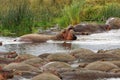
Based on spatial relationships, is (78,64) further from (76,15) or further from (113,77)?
(76,15)

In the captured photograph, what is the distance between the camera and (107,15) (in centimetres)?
3269

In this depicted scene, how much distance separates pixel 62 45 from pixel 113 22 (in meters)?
9.43

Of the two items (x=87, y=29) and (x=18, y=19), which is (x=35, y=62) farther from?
(x=87, y=29)

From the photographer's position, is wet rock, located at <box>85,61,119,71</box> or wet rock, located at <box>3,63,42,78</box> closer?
wet rock, located at <box>3,63,42,78</box>

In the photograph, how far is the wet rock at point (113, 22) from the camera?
2788cm

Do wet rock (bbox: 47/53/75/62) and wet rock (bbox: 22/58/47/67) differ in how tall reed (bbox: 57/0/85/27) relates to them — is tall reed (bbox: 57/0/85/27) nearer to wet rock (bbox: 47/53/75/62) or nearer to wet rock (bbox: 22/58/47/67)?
Answer: wet rock (bbox: 47/53/75/62)

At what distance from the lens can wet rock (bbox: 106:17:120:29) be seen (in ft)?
91.5

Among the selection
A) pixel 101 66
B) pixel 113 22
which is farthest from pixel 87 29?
pixel 101 66

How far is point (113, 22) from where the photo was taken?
28062 millimetres

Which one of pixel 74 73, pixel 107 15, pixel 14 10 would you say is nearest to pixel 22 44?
pixel 14 10

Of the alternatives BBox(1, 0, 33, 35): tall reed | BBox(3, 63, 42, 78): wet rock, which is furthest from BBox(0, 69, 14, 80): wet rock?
BBox(1, 0, 33, 35): tall reed

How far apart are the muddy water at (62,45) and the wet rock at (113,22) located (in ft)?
17.4

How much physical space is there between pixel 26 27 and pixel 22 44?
19.9 feet

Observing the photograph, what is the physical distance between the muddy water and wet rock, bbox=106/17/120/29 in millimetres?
5316
